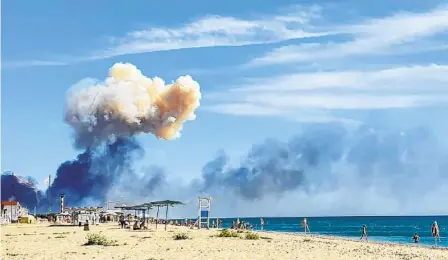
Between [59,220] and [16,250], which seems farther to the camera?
[59,220]

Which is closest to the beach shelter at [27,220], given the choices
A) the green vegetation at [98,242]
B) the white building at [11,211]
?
the white building at [11,211]

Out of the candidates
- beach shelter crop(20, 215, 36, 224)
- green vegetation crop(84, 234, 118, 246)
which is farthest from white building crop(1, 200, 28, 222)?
green vegetation crop(84, 234, 118, 246)

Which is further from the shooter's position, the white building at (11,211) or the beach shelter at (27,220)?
the white building at (11,211)

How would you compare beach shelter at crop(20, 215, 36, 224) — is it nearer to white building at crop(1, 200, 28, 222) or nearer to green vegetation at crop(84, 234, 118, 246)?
white building at crop(1, 200, 28, 222)

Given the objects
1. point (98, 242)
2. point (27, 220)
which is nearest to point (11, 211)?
point (27, 220)

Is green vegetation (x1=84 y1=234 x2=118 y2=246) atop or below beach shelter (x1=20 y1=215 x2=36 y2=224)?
atop

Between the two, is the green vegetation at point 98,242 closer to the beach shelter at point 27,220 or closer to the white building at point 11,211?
the beach shelter at point 27,220

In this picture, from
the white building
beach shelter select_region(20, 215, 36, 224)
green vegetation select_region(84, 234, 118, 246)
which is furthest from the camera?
the white building

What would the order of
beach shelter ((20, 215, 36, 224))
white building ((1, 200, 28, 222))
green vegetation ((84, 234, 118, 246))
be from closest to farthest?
1. green vegetation ((84, 234, 118, 246))
2. beach shelter ((20, 215, 36, 224))
3. white building ((1, 200, 28, 222))

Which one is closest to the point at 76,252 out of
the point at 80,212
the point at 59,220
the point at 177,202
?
the point at 177,202

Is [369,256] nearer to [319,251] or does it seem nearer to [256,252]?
[319,251]

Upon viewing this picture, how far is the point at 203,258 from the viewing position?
27812mm

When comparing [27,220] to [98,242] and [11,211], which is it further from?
[98,242]

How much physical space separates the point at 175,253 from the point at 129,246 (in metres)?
5.56
